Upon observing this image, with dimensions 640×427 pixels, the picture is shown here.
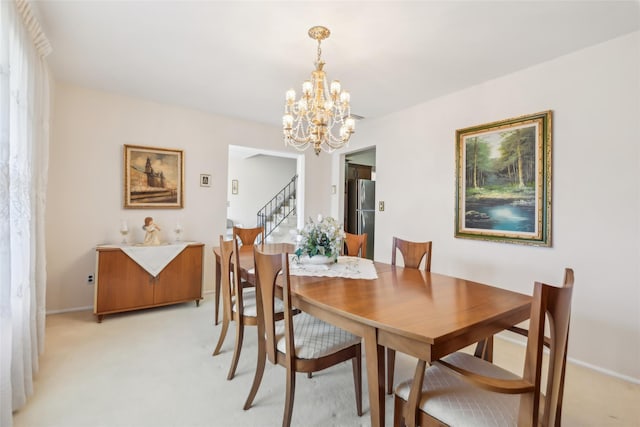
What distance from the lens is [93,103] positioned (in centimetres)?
345

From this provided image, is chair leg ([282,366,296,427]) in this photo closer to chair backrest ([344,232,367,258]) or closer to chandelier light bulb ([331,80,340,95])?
chair backrest ([344,232,367,258])

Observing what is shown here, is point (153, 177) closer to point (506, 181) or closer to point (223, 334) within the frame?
point (223, 334)

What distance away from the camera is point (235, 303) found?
2240mm

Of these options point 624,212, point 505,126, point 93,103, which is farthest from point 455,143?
point 93,103

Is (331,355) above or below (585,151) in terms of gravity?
below

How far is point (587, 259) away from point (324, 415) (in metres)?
2.30

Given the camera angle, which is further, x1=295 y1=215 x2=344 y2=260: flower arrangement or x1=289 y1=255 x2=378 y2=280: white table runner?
x1=295 y1=215 x2=344 y2=260: flower arrangement

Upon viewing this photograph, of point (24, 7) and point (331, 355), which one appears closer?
point (331, 355)

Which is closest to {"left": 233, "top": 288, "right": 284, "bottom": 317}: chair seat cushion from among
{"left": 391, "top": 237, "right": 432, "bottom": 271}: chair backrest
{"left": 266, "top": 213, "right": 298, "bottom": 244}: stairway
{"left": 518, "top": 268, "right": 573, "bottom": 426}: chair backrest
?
{"left": 391, "top": 237, "right": 432, "bottom": 271}: chair backrest

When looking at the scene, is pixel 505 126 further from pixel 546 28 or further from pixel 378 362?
pixel 378 362

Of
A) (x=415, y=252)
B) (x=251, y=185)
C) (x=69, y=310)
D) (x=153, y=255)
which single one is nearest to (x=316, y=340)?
(x=415, y=252)

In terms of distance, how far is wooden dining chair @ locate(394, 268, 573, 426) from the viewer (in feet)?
3.34

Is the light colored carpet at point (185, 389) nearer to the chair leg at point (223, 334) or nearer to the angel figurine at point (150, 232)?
the chair leg at point (223, 334)

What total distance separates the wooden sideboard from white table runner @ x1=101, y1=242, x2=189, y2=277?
42mm
